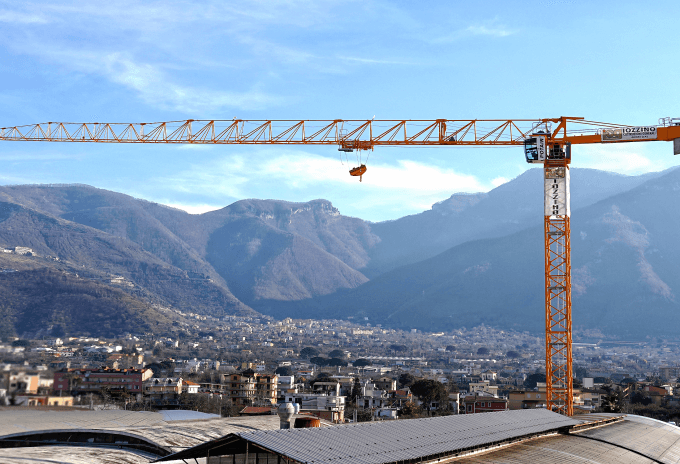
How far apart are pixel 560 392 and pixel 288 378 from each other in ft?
217

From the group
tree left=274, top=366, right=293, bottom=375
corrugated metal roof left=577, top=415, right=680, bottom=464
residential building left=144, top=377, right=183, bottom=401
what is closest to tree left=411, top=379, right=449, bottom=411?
residential building left=144, top=377, right=183, bottom=401

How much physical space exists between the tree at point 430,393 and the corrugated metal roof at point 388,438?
6069 cm

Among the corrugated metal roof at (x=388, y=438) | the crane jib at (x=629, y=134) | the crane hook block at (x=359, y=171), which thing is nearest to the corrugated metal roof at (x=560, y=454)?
the corrugated metal roof at (x=388, y=438)

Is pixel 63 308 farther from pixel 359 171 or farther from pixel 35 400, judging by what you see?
pixel 359 171

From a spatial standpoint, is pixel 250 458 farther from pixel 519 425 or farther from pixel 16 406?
pixel 519 425

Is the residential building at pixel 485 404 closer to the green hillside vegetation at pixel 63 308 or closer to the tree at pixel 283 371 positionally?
the green hillside vegetation at pixel 63 308

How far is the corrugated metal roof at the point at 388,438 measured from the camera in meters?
18.8

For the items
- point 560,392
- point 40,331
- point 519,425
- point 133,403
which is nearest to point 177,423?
point 40,331

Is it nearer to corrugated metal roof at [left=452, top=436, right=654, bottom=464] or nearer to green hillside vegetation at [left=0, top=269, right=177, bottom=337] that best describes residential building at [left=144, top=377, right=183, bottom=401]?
green hillside vegetation at [left=0, top=269, right=177, bottom=337]

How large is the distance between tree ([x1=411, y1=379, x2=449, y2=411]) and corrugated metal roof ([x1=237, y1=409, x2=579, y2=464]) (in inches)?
2390

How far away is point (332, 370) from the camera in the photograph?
541ft

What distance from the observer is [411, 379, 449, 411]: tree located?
90688 millimetres

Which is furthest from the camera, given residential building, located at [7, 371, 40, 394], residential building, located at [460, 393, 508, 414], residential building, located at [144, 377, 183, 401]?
residential building, located at [460, 393, 508, 414]

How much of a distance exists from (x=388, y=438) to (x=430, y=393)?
70.9m
